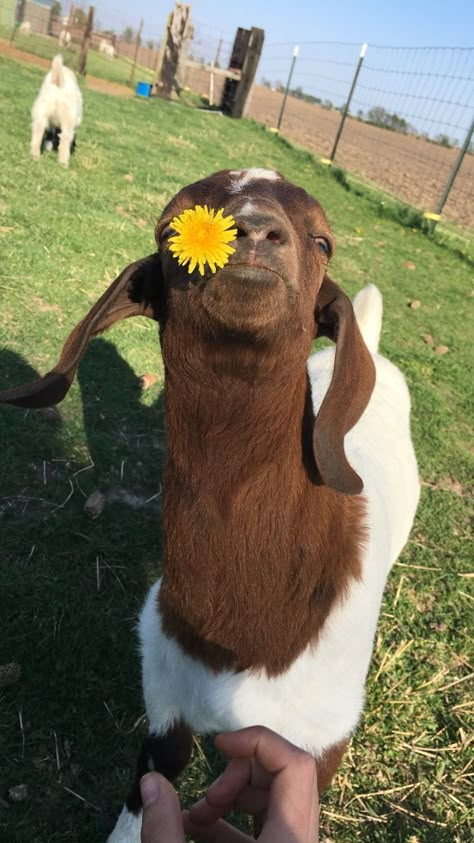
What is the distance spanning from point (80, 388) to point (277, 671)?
2837 mm

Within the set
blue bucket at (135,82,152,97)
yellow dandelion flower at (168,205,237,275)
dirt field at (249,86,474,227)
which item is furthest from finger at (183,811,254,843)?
blue bucket at (135,82,152,97)

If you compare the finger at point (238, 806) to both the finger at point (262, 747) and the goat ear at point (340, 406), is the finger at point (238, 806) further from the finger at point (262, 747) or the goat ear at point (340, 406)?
the goat ear at point (340, 406)

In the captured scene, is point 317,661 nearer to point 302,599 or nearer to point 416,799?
point 302,599

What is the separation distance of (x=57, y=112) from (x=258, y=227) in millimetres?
8321

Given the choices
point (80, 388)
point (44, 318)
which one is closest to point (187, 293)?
point (80, 388)

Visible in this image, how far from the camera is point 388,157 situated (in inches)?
1003

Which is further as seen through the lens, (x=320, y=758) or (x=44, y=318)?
(x=44, y=318)

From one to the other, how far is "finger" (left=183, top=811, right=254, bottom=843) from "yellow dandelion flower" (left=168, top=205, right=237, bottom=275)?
124cm

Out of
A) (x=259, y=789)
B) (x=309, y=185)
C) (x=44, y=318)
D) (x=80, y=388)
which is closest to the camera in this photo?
(x=259, y=789)

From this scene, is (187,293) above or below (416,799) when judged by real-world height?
above

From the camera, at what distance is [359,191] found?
552 inches

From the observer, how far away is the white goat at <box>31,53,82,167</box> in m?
8.48

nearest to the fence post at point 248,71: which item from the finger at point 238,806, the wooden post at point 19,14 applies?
the wooden post at point 19,14

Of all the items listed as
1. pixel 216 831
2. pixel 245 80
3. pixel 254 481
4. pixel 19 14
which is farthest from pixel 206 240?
pixel 19 14
